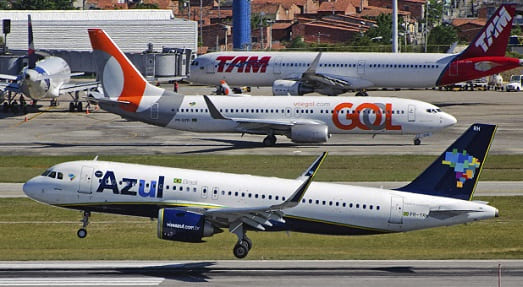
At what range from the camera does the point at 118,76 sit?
227ft

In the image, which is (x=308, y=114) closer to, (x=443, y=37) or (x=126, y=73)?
(x=126, y=73)

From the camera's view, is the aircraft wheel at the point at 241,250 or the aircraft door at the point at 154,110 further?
the aircraft door at the point at 154,110

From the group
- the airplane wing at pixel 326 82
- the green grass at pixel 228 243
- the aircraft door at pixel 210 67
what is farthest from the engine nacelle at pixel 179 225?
the aircraft door at pixel 210 67

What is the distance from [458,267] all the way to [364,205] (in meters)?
4.36

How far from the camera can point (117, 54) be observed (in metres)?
68.7

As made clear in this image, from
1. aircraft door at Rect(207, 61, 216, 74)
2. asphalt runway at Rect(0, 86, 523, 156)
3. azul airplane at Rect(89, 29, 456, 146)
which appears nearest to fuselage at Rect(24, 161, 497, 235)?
asphalt runway at Rect(0, 86, 523, 156)

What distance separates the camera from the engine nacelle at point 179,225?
3528cm

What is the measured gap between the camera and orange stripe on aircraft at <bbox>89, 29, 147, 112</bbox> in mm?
68375

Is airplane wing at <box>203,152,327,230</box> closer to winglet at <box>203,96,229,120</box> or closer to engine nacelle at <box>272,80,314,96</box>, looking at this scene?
winglet at <box>203,96,229,120</box>

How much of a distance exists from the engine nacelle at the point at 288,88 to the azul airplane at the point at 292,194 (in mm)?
60575

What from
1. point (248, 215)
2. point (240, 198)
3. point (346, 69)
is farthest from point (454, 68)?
point (248, 215)

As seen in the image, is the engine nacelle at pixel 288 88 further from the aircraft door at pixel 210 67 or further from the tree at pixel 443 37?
the tree at pixel 443 37

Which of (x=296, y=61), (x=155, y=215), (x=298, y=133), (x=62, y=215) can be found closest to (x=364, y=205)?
(x=155, y=215)

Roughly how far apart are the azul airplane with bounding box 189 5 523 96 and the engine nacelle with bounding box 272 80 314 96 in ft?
0.39
